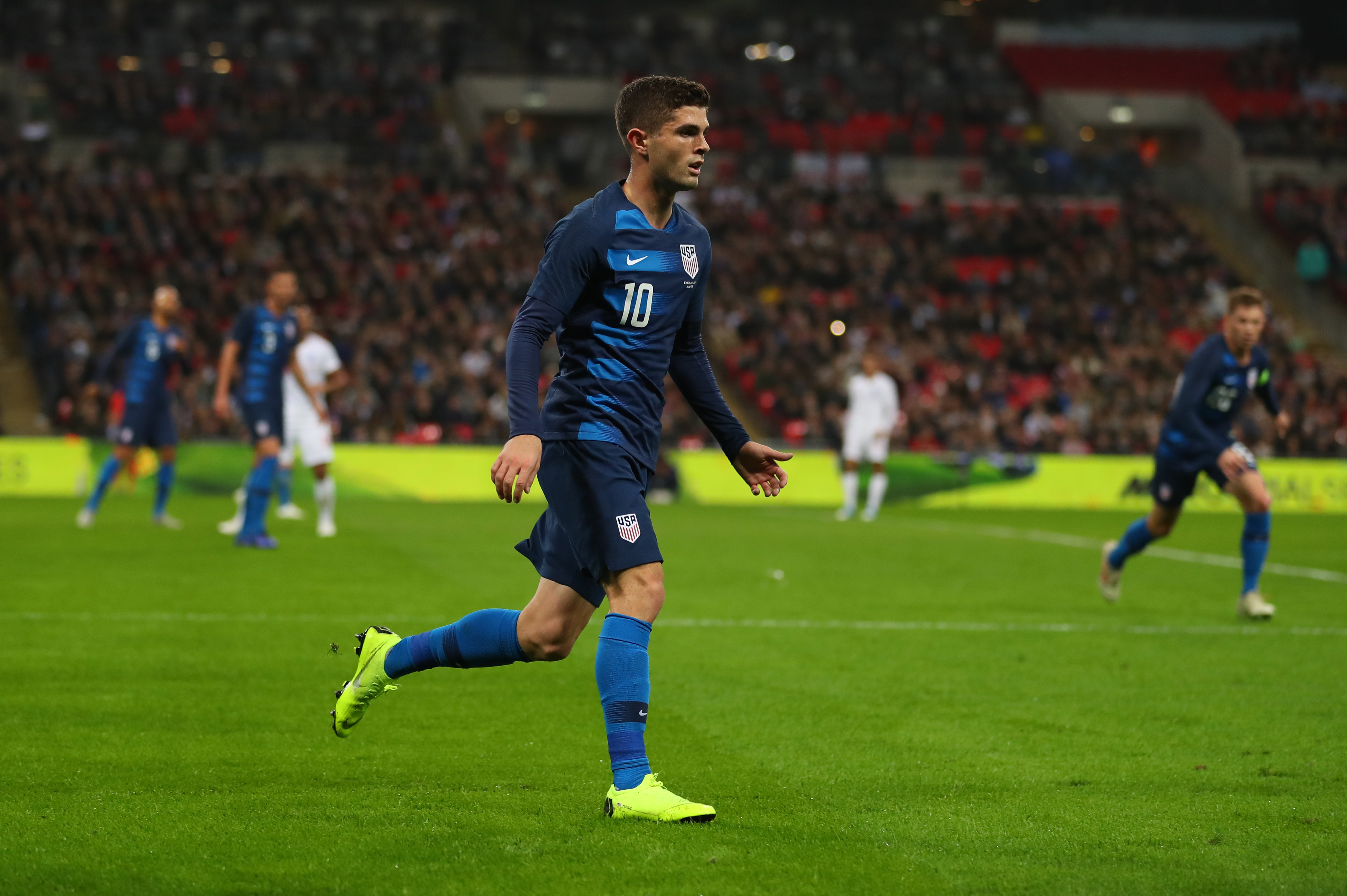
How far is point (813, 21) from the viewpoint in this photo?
4475cm

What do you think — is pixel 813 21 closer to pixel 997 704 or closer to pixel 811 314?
pixel 811 314

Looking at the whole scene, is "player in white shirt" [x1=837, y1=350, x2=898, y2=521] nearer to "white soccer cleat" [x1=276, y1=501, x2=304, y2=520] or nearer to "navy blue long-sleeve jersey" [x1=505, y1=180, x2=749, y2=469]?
"white soccer cleat" [x1=276, y1=501, x2=304, y2=520]

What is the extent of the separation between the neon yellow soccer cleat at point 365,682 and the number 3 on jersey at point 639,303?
141 centimetres

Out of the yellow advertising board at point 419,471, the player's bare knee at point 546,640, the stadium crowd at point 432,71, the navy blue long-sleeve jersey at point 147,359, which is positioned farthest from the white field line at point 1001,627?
the stadium crowd at point 432,71

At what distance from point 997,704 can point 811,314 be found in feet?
82.0

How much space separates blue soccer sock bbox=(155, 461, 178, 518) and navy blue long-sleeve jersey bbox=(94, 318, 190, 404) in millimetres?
840

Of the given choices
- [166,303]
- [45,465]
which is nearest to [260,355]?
[166,303]

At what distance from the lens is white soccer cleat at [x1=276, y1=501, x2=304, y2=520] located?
1911 cm

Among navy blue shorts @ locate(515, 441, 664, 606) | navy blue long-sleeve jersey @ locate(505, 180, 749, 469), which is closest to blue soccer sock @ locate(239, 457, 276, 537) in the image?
navy blue long-sleeve jersey @ locate(505, 180, 749, 469)

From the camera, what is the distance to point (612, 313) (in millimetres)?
5062

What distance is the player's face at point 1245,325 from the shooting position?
10258 millimetres

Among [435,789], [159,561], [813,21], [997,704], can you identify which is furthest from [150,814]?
[813,21]

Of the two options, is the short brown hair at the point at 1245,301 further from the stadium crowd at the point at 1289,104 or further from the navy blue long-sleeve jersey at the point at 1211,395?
the stadium crowd at the point at 1289,104

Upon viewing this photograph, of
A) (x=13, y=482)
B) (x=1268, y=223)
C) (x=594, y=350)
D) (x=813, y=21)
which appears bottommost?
(x=13, y=482)
